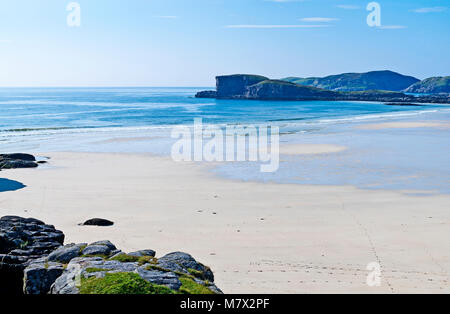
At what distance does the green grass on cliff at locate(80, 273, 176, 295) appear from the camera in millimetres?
10609

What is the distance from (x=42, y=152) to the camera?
47.4 metres

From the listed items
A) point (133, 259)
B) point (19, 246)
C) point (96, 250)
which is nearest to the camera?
point (133, 259)

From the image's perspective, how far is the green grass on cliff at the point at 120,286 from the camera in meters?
10.6

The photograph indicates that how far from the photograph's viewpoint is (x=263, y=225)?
21.4 metres

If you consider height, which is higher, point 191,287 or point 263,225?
point 191,287

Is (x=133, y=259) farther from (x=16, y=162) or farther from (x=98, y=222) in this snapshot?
(x=16, y=162)

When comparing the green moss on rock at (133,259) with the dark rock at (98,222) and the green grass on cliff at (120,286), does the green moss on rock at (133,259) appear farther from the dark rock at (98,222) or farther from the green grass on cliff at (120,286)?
the dark rock at (98,222)

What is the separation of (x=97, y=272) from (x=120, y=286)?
1.49 metres

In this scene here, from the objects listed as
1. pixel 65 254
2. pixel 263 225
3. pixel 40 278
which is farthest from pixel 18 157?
pixel 40 278

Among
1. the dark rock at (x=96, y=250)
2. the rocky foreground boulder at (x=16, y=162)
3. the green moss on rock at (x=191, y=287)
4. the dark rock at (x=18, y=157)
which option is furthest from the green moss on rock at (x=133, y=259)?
the dark rock at (x=18, y=157)

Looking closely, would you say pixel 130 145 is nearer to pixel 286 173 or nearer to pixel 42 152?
pixel 42 152

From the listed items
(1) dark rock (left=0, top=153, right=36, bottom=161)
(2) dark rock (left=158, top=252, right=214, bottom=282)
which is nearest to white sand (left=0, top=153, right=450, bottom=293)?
(2) dark rock (left=158, top=252, right=214, bottom=282)

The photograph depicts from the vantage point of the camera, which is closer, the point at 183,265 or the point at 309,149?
A: the point at 183,265
